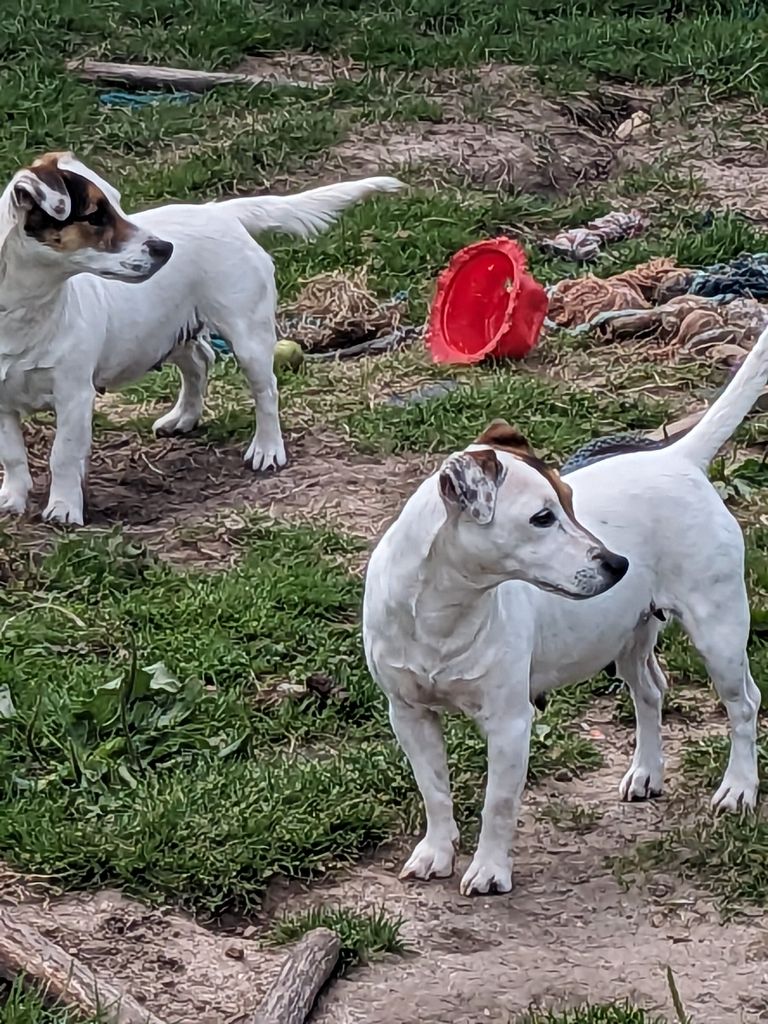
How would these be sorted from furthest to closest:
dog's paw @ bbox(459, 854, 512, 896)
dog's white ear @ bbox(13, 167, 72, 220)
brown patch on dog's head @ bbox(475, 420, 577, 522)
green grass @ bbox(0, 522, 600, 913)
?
dog's white ear @ bbox(13, 167, 72, 220)
green grass @ bbox(0, 522, 600, 913)
dog's paw @ bbox(459, 854, 512, 896)
brown patch on dog's head @ bbox(475, 420, 577, 522)

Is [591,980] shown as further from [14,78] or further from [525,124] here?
[14,78]

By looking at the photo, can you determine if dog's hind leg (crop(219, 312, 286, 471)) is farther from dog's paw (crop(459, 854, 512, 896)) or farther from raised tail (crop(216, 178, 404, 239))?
dog's paw (crop(459, 854, 512, 896))

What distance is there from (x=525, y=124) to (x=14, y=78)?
→ 3.58 m

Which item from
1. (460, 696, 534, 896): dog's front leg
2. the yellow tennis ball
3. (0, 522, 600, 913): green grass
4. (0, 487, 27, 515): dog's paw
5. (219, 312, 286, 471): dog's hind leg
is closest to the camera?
(460, 696, 534, 896): dog's front leg

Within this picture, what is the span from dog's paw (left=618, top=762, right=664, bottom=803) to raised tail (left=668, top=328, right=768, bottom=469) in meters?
0.83

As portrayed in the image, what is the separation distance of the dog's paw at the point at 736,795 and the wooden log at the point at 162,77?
29.7 ft

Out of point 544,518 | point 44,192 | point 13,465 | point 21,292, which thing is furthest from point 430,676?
point 13,465

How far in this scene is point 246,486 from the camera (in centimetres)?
729

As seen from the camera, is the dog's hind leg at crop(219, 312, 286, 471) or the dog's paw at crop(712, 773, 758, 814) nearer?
the dog's paw at crop(712, 773, 758, 814)

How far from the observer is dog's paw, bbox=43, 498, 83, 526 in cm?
675

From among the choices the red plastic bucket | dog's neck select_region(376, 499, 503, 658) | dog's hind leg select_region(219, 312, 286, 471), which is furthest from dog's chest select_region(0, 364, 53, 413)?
dog's neck select_region(376, 499, 503, 658)

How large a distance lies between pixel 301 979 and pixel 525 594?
3.46 feet

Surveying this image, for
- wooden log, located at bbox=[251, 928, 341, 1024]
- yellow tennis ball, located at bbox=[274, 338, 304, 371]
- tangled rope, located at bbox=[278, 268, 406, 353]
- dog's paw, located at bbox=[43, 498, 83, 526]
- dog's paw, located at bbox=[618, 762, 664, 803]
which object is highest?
wooden log, located at bbox=[251, 928, 341, 1024]

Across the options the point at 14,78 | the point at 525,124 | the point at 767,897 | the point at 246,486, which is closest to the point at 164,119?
the point at 14,78
